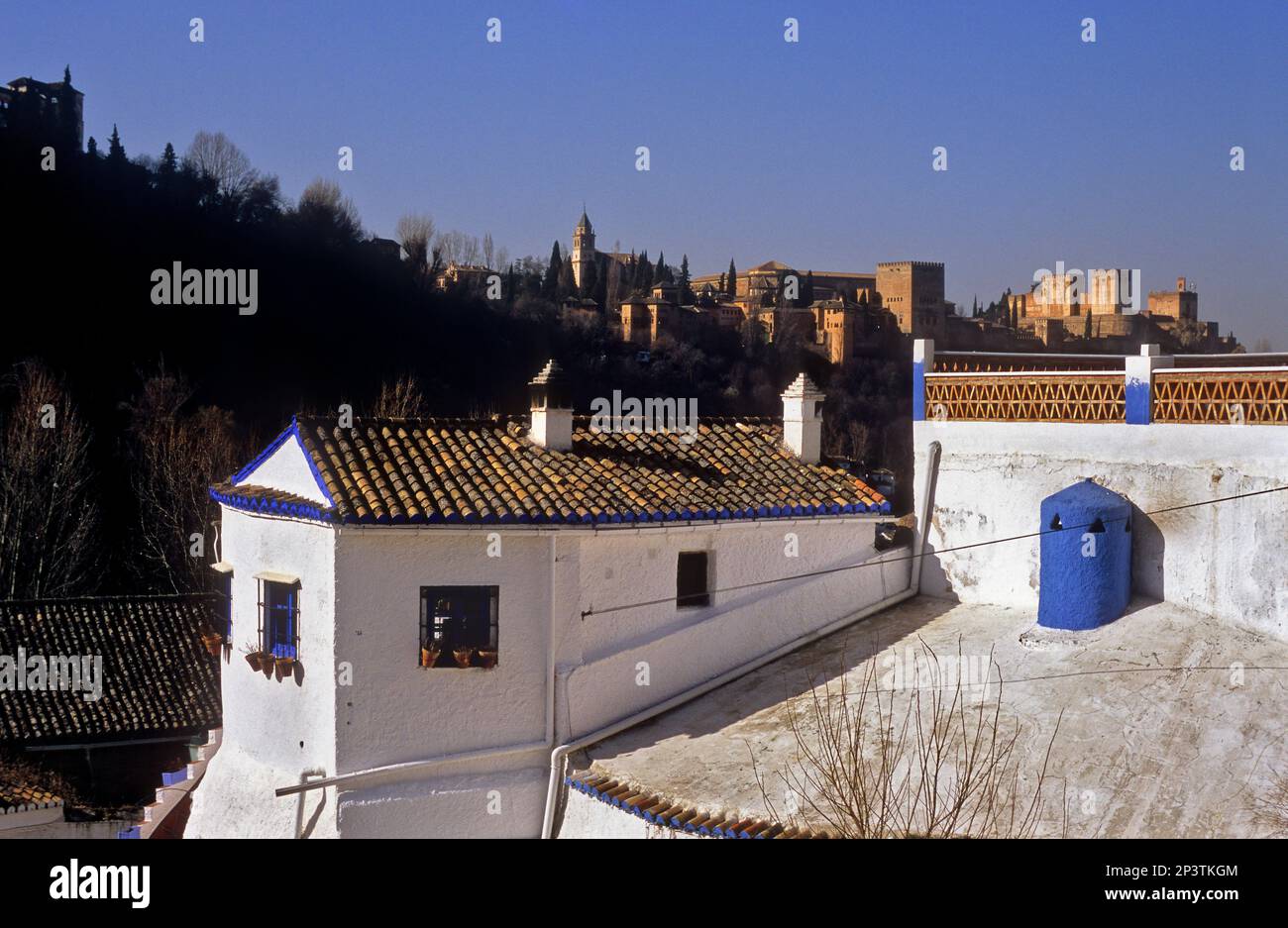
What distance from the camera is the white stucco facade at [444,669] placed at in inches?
389

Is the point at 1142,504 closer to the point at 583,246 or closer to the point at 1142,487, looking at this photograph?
the point at 1142,487

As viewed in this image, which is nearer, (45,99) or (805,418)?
(805,418)

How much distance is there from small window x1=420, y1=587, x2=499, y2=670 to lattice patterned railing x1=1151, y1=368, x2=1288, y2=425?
5903mm

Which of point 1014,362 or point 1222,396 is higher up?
point 1014,362

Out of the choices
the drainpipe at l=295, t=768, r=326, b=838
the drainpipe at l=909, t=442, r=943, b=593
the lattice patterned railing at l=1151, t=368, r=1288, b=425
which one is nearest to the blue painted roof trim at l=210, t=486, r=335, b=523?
the drainpipe at l=295, t=768, r=326, b=838

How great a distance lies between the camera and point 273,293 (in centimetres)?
5838

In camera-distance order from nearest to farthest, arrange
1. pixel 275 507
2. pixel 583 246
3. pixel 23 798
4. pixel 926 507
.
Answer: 1. pixel 275 507
2. pixel 926 507
3. pixel 23 798
4. pixel 583 246

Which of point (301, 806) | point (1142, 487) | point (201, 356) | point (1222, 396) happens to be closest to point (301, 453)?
point (301, 806)

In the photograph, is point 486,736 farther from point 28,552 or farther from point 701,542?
point 28,552

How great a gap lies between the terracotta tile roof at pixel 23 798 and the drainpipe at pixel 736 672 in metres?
10.9

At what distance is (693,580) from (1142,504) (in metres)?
3.99

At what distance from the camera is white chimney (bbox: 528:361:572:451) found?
1145 cm

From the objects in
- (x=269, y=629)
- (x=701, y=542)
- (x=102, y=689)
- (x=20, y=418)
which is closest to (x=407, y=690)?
(x=269, y=629)

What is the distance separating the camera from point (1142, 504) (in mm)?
10469
